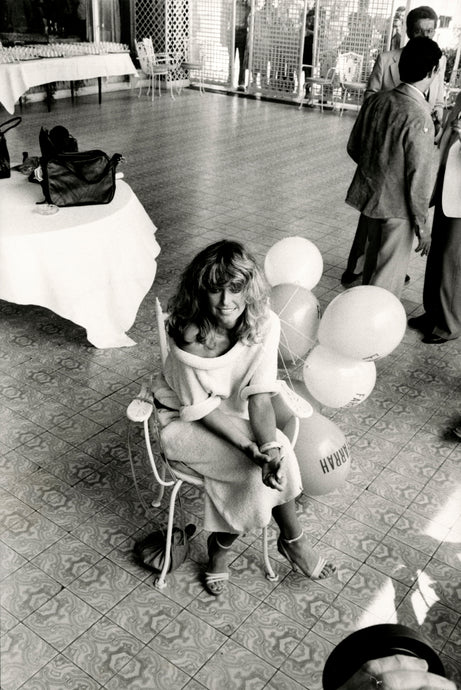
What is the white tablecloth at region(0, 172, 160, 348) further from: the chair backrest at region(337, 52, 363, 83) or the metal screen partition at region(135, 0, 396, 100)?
the metal screen partition at region(135, 0, 396, 100)

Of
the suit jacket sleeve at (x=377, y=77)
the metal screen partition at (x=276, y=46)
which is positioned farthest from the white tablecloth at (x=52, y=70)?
the suit jacket sleeve at (x=377, y=77)

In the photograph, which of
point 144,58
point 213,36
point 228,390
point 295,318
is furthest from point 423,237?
point 213,36

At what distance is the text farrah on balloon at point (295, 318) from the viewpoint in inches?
120

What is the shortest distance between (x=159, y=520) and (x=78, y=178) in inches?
Answer: 76.9

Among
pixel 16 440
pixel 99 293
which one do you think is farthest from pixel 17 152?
pixel 16 440

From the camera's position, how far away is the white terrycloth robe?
216 centimetres

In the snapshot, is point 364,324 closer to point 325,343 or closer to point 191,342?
point 325,343

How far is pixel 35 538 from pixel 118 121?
318 inches

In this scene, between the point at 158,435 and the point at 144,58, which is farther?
the point at 144,58

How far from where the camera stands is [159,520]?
8.66ft

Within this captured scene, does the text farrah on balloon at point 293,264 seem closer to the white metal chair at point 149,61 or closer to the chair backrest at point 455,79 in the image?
the white metal chair at point 149,61

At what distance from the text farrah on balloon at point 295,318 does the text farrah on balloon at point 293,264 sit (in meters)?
0.10

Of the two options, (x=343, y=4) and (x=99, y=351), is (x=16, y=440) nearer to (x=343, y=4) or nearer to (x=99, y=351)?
(x=99, y=351)

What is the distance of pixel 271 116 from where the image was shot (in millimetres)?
10719
